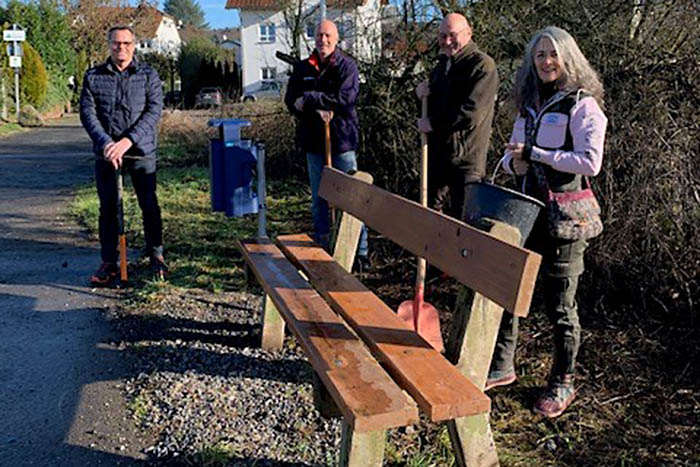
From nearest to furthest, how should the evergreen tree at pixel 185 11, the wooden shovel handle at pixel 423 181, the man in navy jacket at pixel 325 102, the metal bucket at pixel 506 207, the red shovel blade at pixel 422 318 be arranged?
the metal bucket at pixel 506 207
the red shovel blade at pixel 422 318
the wooden shovel handle at pixel 423 181
the man in navy jacket at pixel 325 102
the evergreen tree at pixel 185 11

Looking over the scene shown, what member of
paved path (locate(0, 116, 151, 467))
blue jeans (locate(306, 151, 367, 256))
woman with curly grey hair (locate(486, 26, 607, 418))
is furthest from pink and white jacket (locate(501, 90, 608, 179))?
blue jeans (locate(306, 151, 367, 256))

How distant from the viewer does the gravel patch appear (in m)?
3.24

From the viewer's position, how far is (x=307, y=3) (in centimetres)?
1083

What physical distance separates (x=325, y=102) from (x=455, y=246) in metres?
3.14

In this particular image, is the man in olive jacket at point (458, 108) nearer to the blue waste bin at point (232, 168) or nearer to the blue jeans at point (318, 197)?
the blue jeans at point (318, 197)

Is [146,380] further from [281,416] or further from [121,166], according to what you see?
[121,166]

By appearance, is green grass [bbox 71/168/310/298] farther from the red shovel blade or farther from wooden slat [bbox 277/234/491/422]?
wooden slat [bbox 277/234/491/422]

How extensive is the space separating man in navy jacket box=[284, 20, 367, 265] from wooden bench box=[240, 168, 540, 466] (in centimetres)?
216

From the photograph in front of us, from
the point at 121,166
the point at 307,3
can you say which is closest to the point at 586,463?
the point at 121,166

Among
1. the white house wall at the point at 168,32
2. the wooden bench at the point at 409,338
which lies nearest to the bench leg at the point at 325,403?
the wooden bench at the point at 409,338

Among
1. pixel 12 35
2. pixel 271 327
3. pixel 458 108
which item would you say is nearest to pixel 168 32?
pixel 12 35

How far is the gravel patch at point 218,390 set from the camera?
127 inches

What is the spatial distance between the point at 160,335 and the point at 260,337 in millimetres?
715

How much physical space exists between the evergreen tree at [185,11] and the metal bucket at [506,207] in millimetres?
115244
